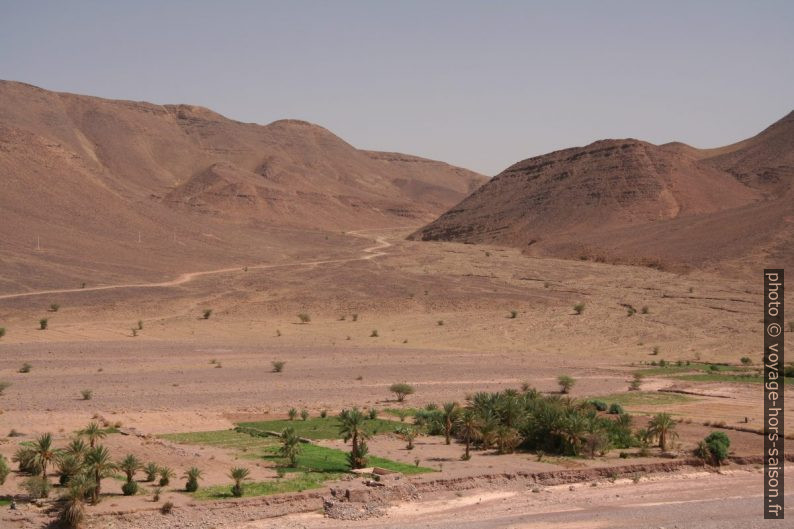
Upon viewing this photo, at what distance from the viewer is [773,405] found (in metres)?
30.2

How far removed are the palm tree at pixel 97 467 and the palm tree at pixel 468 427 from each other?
8.20 metres

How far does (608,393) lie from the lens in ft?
110

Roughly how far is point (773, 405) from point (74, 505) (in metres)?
21.8

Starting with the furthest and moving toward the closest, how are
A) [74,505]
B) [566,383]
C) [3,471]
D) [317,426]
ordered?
[566,383] → [317,426] → [3,471] → [74,505]

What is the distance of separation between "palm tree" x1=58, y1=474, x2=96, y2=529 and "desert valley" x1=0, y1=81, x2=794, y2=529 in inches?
2.0

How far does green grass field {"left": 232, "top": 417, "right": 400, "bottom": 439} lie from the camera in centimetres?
2531

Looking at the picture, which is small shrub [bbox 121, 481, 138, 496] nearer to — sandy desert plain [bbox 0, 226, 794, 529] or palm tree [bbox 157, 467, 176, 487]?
sandy desert plain [bbox 0, 226, 794, 529]

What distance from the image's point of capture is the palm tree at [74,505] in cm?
1655

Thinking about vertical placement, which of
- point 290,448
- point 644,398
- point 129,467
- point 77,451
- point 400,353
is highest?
point 400,353

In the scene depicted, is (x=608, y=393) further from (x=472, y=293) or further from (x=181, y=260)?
(x=181, y=260)

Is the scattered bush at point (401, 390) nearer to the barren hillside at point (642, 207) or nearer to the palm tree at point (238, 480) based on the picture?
the palm tree at point (238, 480)

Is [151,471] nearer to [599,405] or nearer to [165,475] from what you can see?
[165,475]

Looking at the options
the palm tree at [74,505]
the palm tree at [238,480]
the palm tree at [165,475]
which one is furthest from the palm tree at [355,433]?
the palm tree at [74,505]

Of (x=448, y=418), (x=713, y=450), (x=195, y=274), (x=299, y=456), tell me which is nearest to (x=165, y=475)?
(x=299, y=456)
